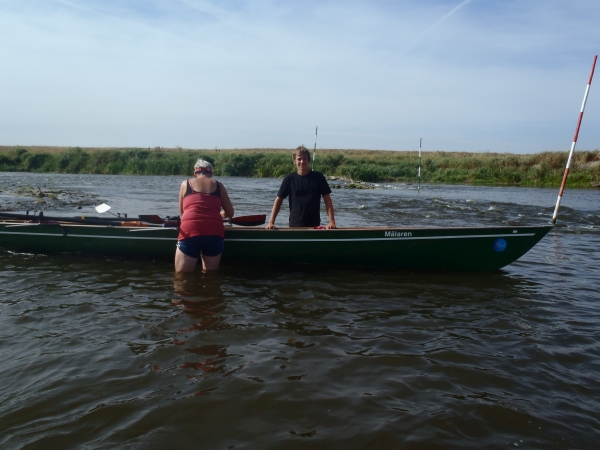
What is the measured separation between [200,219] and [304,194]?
1.56 m

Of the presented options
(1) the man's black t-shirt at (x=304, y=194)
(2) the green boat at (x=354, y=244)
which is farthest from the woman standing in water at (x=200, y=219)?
(1) the man's black t-shirt at (x=304, y=194)

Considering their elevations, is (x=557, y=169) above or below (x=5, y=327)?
above

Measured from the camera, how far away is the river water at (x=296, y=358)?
307 cm

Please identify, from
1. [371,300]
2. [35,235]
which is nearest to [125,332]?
[371,300]

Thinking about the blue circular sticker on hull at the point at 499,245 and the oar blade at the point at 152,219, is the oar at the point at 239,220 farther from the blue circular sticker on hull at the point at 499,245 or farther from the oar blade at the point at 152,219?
the blue circular sticker on hull at the point at 499,245

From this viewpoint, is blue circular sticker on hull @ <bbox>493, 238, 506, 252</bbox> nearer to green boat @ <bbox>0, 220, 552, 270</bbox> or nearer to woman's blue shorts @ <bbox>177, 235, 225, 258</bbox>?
green boat @ <bbox>0, 220, 552, 270</bbox>

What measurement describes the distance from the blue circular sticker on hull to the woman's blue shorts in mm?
3932

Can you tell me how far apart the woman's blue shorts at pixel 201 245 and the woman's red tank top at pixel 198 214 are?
7 centimetres

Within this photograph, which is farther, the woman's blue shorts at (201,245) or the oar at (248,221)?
the oar at (248,221)

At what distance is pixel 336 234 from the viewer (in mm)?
7023

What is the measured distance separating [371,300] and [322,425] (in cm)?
279

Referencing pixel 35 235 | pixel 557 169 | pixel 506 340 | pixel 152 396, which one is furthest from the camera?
pixel 557 169

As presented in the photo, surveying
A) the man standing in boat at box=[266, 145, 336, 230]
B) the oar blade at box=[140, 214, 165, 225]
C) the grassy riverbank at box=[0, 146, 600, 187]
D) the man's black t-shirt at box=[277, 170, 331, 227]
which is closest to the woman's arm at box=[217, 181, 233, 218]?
the man standing in boat at box=[266, 145, 336, 230]

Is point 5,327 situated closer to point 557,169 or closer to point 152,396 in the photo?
point 152,396
